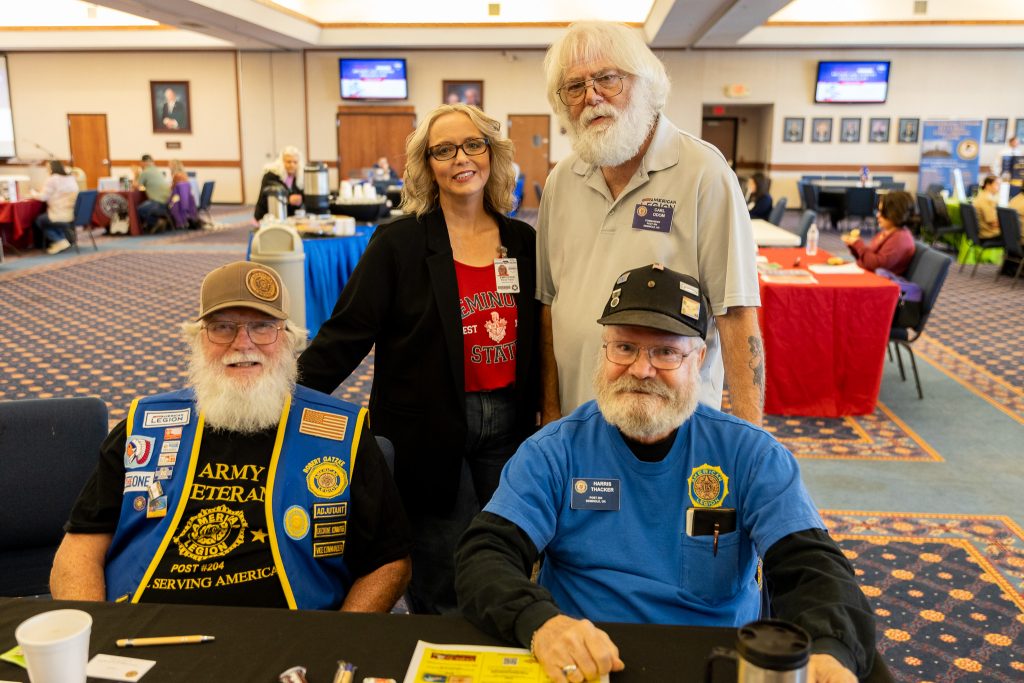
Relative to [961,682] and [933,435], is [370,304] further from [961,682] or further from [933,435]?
[933,435]

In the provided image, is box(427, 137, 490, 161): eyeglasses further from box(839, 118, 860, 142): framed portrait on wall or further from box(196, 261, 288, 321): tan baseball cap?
box(839, 118, 860, 142): framed portrait on wall

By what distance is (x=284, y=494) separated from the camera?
173cm

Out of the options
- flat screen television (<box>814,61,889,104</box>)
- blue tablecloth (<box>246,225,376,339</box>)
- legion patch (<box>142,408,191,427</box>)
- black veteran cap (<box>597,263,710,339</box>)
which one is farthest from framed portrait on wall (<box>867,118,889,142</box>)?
legion patch (<box>142,408,191,427</box>)

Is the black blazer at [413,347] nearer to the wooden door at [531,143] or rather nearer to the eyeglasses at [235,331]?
the eyeglasses at [235,331]

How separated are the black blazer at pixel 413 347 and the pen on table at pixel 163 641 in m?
0.89

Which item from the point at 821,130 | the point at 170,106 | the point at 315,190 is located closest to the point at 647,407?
the point at 315,190

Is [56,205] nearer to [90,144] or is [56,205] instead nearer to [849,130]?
[90,144]

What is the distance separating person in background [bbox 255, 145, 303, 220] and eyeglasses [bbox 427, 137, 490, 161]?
17.7 ft

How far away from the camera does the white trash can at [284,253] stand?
5.99 m

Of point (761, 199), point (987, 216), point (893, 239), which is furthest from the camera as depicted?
point (761, 199)

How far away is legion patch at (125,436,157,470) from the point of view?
5.69 ft

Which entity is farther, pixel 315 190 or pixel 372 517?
pixel 315 190

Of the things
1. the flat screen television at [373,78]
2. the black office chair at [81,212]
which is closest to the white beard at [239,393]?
the black office chair at [81,212]

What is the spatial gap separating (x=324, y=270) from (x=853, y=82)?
14417 mm
